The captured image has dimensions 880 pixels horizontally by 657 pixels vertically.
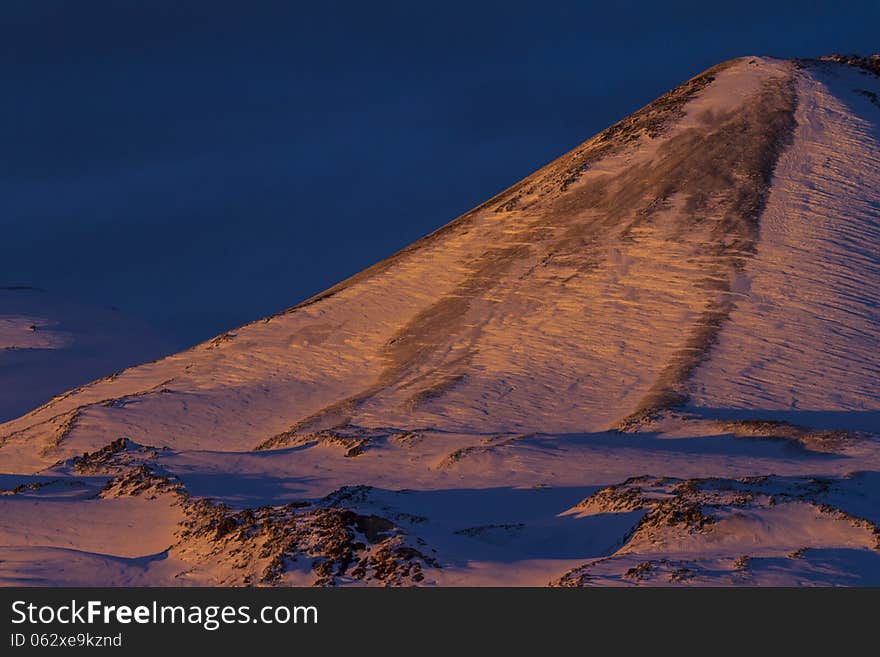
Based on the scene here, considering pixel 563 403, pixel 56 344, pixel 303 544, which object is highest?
pixel 303 544

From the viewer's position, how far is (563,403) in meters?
41.5

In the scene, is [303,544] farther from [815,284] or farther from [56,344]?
[56,344]

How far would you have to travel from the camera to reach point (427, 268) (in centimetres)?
5788

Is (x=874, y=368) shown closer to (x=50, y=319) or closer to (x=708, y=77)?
(x=708, y=77)

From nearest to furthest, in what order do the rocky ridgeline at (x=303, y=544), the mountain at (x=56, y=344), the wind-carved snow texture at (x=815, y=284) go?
1. the rocky ridgeline at (x=303, y=544)
2. the wind-carved snow texture at (x=815, y=284)
3. the mountain at (x=56, y=344)

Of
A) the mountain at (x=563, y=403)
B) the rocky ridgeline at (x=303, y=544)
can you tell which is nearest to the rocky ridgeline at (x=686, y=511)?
the mountain at (x=563, y=403)

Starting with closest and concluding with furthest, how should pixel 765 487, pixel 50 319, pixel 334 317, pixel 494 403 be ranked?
pixel 765 487 < pixel 494 403 < pixel 334 317 < pixel 50 319

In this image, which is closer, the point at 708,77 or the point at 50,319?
the point at 708,77

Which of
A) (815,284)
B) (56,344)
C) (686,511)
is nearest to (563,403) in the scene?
(815,284)

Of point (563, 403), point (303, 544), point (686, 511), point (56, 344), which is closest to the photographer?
point (303, 544)

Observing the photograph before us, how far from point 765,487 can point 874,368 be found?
17.5m

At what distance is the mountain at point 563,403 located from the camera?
23.5m

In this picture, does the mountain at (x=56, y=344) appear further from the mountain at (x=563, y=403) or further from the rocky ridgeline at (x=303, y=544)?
the rocky ridgeline at (x=303, y=544)
